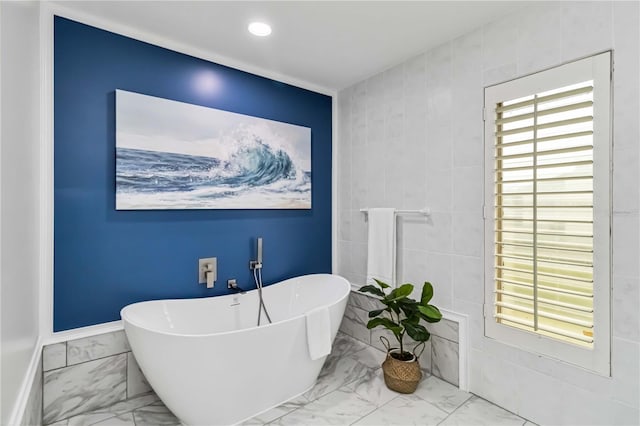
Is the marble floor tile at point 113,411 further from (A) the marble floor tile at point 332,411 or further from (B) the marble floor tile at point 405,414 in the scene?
(B) the marble floor tile at point 405,414

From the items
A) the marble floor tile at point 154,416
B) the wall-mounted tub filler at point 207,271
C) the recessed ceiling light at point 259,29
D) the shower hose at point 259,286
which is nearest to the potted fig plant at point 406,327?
the shower hose at point 259,286

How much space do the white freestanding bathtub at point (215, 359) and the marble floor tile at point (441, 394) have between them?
0.72 meters

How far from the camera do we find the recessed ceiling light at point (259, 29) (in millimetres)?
1958

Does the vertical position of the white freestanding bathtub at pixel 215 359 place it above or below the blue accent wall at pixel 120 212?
below

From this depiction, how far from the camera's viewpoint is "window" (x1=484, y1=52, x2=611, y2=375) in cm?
151

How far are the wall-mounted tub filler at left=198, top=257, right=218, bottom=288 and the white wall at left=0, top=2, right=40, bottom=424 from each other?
2.93ft

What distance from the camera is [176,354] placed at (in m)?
1.54

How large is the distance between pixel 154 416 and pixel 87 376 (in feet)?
1.53

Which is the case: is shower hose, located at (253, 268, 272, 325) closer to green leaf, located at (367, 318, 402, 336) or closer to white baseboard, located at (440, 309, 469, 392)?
green leaf, located at (367, 318, 402, 336)

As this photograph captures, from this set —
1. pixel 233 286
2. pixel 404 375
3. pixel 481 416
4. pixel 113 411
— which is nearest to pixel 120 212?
pixel 233 286

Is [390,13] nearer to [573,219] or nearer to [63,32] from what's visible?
[573,219]

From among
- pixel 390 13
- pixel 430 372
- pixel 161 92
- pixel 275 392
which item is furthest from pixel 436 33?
pixel 275 392

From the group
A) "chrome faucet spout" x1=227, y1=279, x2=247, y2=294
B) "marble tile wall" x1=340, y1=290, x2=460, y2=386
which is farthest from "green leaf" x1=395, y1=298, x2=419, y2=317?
"chrome faucet spout" x1=227, y1=279, x2=247, y2=294

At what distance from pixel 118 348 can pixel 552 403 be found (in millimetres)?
2531
